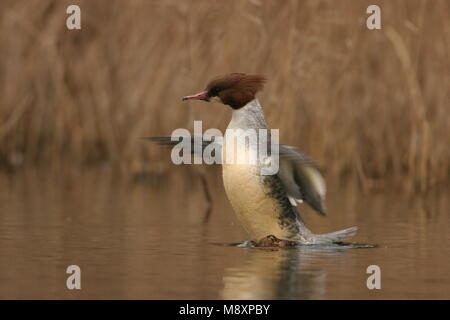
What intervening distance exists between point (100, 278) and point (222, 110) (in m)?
6.18

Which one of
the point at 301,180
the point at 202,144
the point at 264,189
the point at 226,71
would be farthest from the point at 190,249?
the point at 226,71

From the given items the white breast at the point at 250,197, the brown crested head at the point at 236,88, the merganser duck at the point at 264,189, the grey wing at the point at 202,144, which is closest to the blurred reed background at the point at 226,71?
the grey wing at the point at 202,144

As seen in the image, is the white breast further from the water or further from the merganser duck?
→ the water

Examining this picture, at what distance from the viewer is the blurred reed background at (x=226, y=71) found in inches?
457

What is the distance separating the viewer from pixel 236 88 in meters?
Answer: 7.93

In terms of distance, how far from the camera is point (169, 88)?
518 inches

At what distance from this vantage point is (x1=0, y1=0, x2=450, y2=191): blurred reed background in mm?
11617

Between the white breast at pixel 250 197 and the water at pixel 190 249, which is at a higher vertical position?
the white breast at pixel 250 197

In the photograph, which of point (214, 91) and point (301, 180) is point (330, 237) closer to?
point (301, 180)

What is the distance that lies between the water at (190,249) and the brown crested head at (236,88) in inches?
39.7

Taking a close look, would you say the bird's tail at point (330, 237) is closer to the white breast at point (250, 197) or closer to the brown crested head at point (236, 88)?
the white breast at point (250, 197)
